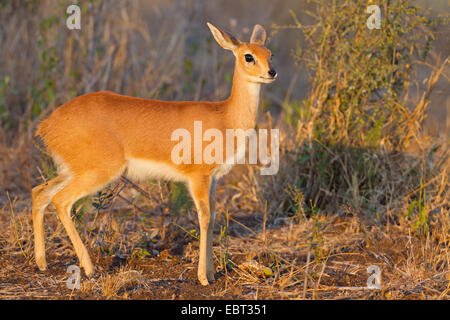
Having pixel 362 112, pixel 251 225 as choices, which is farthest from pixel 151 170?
pixel 362 112

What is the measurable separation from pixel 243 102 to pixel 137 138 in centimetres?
93

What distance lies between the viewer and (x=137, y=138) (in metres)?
4.63

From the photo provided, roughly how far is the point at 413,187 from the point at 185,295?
292cm

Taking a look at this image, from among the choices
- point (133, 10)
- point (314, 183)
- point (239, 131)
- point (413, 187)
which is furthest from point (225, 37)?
point (133, 10)

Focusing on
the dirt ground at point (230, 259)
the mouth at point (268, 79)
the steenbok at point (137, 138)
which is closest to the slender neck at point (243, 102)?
the steenbok at point (137, 138)

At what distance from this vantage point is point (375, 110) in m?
5.90

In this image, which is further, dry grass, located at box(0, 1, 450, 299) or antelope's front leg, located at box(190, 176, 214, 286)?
antelope's front leg, located at box(190, 176, 214, 286)

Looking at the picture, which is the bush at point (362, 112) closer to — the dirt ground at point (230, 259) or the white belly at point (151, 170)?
the dirt ground at point (230, 259)

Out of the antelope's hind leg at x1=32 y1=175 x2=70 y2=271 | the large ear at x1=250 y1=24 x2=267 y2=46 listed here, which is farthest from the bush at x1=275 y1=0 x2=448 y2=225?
the antelope's hind leg at x1=32 y1=175 x2=70 y2=271

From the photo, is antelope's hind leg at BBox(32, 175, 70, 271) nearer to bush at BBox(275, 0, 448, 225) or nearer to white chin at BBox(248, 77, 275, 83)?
white chin at BBox(248, 77, 275, 83)

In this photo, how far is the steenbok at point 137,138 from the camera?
4.55 meters

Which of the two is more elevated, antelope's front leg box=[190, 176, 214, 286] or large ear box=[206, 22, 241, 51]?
large ear box=[206, 22, 241, 51]

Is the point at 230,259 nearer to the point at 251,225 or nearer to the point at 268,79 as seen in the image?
the point at 251,225

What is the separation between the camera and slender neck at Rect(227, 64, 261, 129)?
4.69m
